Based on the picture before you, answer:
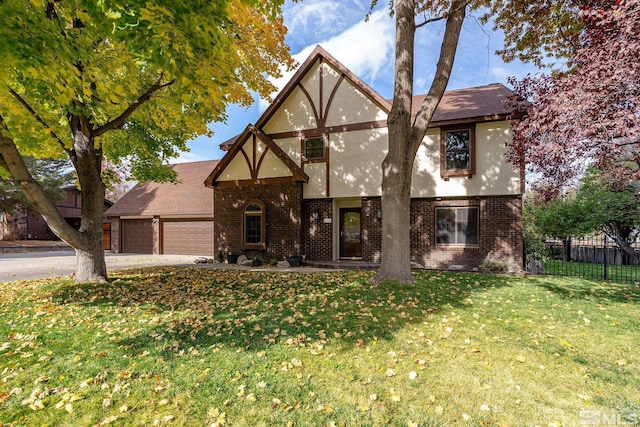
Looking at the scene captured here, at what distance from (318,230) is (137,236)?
14079 mm

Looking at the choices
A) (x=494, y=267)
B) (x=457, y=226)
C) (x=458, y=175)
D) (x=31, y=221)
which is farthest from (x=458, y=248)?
(x=31, y=221)

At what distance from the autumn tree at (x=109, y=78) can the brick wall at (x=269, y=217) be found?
113 inches

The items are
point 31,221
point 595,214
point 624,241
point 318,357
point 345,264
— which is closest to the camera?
point 318,357

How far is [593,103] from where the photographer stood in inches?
224

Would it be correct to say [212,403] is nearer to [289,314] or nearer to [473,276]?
[289,314]

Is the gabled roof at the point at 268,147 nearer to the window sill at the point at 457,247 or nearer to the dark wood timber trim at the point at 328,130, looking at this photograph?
the dark wood timber trim at the point at 328,130

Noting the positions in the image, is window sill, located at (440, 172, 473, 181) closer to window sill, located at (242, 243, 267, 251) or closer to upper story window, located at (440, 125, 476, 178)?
upper story window, located at (440, 125, 476, 178)

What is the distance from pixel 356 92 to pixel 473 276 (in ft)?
26.7

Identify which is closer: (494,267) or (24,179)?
(24,179)

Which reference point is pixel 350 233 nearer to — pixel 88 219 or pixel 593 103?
pixel 88 219

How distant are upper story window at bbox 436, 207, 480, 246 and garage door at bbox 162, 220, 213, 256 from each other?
1273 centimetres

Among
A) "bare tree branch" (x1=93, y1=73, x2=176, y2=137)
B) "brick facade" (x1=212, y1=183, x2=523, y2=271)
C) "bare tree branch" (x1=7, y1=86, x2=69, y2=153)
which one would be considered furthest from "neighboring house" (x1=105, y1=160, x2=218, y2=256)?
"bare tree branch" (x1=93, y1=73, x2=176, y2=137)

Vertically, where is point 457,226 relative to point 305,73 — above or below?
below

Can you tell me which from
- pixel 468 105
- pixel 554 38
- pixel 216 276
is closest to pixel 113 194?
pixel 216 276
